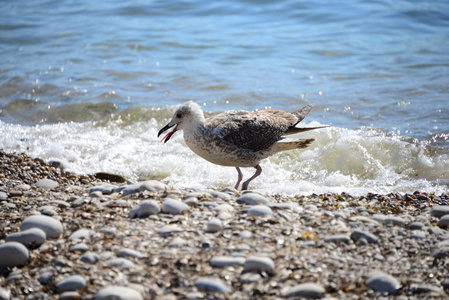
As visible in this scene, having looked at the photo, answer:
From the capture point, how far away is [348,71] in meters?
11.9

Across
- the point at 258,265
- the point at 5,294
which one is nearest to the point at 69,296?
the point at 5,294

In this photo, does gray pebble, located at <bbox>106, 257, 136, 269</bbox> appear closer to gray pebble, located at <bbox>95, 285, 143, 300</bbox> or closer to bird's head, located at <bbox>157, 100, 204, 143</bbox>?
gray pebble, located at <bbox>95, 285, 143, 300</bbox>

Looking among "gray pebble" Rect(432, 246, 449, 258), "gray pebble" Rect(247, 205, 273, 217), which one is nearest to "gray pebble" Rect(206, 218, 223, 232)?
"gray pebble" Rect(247, 205, 273, 217)

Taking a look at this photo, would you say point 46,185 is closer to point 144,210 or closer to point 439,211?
point 144,210

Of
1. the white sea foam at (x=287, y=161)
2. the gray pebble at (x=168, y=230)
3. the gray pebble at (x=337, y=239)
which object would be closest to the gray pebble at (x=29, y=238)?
the gray pebble at (x=168, y=230)

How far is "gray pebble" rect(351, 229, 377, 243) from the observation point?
3.87 metres

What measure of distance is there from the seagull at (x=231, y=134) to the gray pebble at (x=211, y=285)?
2762mm

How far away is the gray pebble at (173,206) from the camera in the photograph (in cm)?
427

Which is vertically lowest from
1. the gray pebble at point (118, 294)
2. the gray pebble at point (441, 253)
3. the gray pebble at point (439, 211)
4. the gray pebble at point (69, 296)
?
the gray pebble at point (439, 211)

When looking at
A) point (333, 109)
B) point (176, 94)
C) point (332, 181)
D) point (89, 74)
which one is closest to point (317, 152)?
point (332, 181)

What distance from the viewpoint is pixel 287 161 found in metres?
7.91

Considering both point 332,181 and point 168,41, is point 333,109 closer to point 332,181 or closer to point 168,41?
point 332,181

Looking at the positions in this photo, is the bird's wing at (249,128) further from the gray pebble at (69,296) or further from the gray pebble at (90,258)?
the gray pebble at (69,296)

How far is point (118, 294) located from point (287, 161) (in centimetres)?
517
